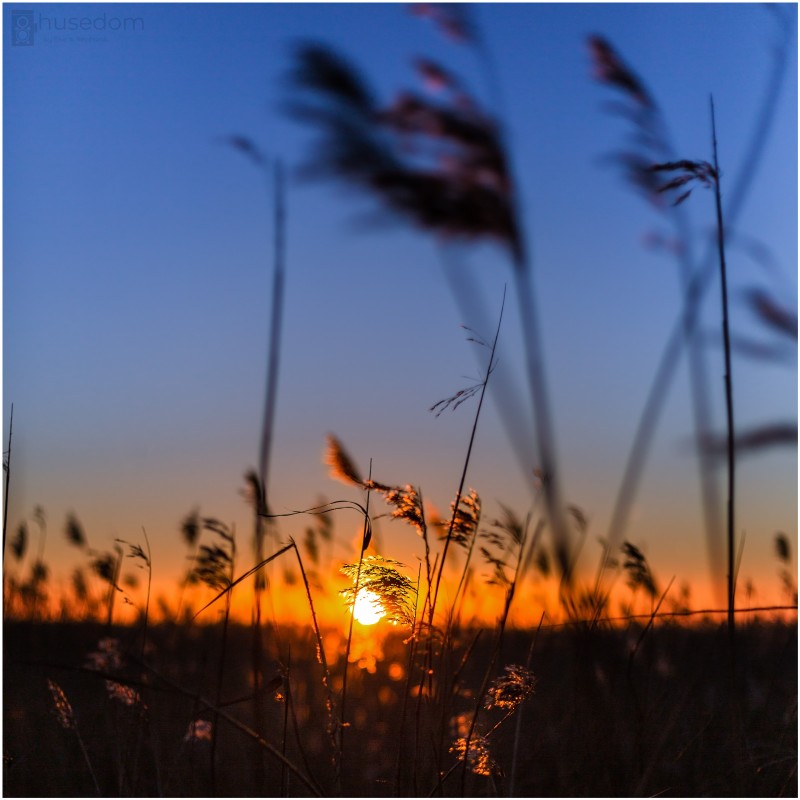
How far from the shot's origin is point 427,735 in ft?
5.67

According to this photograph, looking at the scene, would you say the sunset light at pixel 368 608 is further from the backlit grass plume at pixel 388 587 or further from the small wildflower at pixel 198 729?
the small wildflower at pixel 198 729

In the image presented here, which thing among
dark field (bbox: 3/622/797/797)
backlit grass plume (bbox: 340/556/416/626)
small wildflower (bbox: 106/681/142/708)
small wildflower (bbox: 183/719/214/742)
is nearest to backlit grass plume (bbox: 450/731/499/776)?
dark field (bbox: 3/622/797/797)

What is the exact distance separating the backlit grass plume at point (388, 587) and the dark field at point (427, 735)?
18cm

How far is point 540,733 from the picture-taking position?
1856mm

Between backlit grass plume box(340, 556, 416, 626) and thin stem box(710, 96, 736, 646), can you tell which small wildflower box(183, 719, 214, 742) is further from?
thin stem box(710, 96, 736, 646)

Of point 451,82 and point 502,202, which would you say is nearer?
point 502,202

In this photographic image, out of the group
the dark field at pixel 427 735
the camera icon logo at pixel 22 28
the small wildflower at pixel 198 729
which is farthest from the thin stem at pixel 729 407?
the camera icon logo at pixel 22 28

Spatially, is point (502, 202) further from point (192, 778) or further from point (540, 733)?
point (192, 778)

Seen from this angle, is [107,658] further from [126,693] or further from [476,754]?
[476,754]

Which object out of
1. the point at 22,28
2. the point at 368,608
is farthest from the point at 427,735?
the point at 22,28

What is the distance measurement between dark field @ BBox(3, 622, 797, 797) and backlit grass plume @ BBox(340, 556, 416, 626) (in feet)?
0.59

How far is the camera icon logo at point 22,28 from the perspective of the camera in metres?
2.05

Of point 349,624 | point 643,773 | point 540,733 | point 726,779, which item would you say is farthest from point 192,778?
point 726,779

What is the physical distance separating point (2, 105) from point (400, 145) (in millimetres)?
1056
